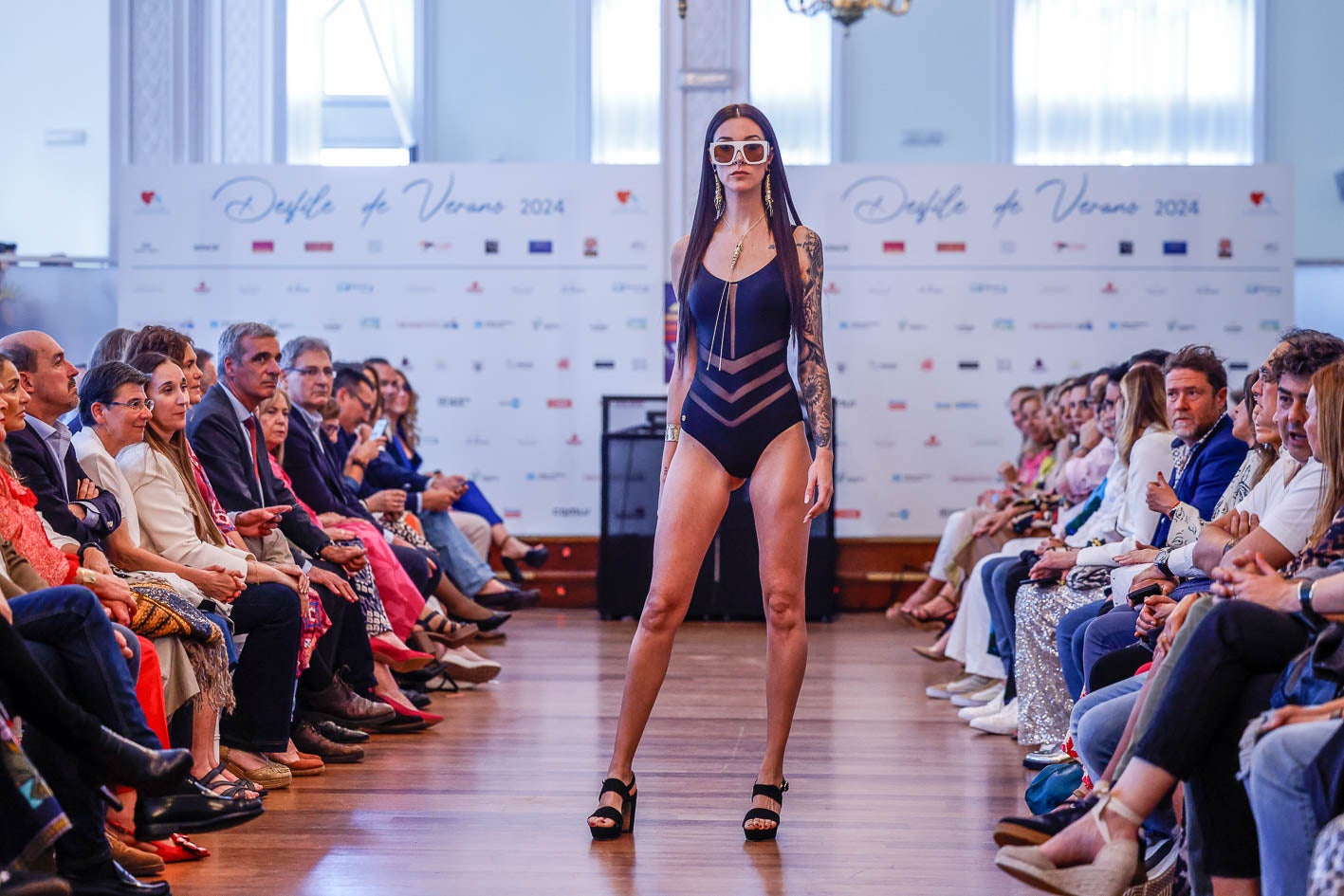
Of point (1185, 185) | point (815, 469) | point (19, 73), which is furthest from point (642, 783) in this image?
point (19, 73)

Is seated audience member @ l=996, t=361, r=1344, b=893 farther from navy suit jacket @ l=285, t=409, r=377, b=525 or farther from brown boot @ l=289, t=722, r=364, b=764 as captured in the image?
navy suit jacket @ l=285, t=409, r=377, b=525

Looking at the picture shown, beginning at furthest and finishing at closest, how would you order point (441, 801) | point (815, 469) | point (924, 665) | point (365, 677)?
point (924, 665) → point (365, 677) → point (441, 801) → point (815, 469)

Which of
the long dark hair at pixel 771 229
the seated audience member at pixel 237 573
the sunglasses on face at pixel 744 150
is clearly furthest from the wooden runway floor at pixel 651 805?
the sunglasses on face at pixel 744 150

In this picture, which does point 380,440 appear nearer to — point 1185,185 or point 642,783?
point 642,783

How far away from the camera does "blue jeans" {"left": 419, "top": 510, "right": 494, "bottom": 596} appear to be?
6426 millimetres

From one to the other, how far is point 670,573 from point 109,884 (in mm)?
1228

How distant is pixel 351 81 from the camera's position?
35.0 feet

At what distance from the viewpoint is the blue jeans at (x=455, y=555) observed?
6426mm

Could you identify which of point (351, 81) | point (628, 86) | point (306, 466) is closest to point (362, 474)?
point (306, 466)

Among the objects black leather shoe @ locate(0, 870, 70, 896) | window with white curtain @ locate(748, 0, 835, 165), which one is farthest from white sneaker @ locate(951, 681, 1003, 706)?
window with white curtain @ locate(748, 0, 835, 165)

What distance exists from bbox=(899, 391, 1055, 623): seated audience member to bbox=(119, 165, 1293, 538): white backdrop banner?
1.22 m

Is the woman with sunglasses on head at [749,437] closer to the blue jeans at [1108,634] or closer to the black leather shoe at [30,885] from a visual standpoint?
the blue jeans at [1108,634]

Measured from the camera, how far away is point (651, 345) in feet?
26.7

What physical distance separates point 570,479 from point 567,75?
3.51 metres
